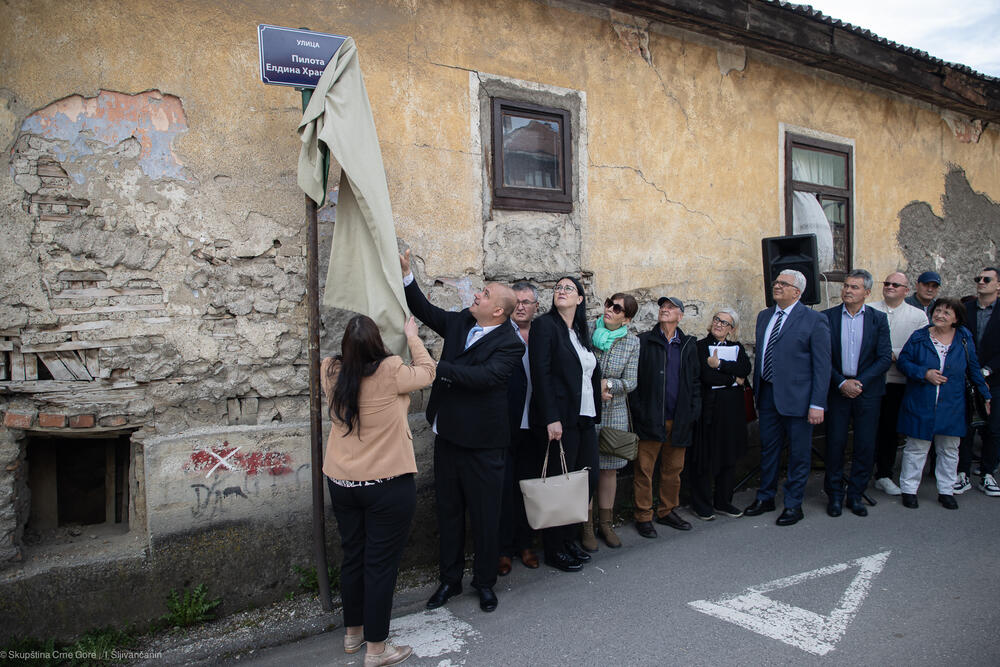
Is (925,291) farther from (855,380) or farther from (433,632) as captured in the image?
(433,632)

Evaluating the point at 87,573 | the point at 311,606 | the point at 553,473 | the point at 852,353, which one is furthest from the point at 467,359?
the point at 852,353

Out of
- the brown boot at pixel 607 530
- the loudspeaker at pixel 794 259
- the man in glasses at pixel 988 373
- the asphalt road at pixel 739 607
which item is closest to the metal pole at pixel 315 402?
the asphalt road at pixel 739 607

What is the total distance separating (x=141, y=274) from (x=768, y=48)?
6.12 metres

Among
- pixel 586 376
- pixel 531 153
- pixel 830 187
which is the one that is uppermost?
pixel 830 187

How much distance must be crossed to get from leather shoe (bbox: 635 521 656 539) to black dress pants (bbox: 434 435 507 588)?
5.26 ft

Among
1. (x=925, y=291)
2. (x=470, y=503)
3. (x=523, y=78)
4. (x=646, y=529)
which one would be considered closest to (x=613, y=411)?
(x=646, y=529)

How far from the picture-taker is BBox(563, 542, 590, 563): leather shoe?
14.5 feet

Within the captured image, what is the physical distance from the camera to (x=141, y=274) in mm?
3715

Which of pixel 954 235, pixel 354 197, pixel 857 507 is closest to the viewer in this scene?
pixel 354 197

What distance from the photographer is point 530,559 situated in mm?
4402

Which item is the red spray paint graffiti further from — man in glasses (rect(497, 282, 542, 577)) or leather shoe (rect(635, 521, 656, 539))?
leather shoe (rect(635, 521, 656, 539))

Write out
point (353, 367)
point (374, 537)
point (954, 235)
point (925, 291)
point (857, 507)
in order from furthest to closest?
point (954, 235) → point (925, 291) → point (857, 507) → point (374, 537) → point (353, 367)

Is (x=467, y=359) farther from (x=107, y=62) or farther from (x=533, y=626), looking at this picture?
(x=107, y=62)

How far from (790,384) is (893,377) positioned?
1418mm
